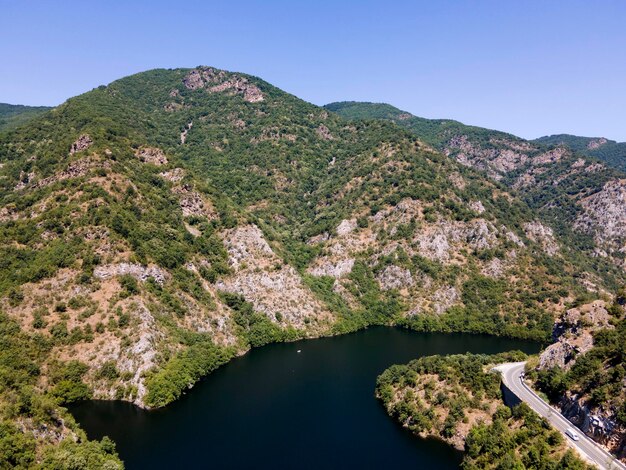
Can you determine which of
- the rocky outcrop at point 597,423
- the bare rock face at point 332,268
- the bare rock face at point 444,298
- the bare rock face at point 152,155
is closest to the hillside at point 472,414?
the rocky outcrop at point 597,423

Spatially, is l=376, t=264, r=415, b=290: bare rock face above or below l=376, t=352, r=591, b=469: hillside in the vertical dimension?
above

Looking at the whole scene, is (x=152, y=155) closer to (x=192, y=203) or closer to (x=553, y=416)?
(x=192, y=203)

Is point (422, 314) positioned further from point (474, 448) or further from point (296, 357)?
point (474, 448)

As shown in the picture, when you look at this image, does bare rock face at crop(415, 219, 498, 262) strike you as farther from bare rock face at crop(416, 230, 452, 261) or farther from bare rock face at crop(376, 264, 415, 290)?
bare rock face at crop(376, 264, 415, 290)

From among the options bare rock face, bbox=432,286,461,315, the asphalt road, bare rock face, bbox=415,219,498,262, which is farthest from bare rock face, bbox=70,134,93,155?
the asphalt road

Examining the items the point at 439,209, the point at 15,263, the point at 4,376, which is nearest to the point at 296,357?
the point at 4,376

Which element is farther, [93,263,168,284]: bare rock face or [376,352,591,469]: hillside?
[93,263,168,284]: bare rock face

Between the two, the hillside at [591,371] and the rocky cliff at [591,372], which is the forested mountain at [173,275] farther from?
the rocky cliff at [591,372]
